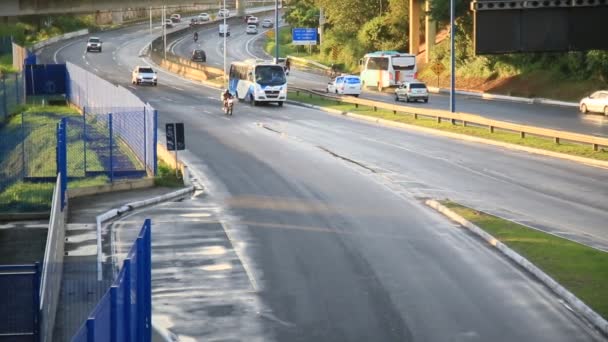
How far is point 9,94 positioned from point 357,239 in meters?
34.3

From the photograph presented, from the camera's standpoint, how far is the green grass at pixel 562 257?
1853 centimetres

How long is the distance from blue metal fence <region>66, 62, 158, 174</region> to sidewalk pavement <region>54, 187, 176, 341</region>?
297 centimetres

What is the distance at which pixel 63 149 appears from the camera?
26.4m

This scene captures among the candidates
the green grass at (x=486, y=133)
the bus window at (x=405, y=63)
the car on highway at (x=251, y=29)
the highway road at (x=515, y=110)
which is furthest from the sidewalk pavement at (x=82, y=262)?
the car on highway at (x=251, y=29)

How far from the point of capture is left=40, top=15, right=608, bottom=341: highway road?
673 inches

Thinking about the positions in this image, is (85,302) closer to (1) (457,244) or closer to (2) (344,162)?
(1) (457,244)

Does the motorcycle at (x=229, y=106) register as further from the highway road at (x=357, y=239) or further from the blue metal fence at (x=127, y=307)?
the blue metal fence at (x=127, y=307)

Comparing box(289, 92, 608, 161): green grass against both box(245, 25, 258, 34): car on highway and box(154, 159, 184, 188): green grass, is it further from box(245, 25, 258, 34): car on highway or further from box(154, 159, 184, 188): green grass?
box(245, 25, 258, 34): car on highway

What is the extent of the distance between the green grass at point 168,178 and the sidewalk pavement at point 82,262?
456mm

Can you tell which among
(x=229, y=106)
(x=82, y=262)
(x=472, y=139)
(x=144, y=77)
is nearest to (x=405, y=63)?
(x=144, y=77)

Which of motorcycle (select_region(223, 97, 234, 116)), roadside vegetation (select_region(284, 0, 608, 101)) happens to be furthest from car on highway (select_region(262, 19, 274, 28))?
motorcycle (select_region(223, 97, 234, 116))

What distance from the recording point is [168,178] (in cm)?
3262

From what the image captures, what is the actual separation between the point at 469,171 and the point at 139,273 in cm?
2467

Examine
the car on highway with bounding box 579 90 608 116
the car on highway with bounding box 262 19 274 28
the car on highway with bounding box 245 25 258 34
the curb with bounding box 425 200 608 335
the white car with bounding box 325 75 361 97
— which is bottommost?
the curb with bounding box 425 200 608 335
